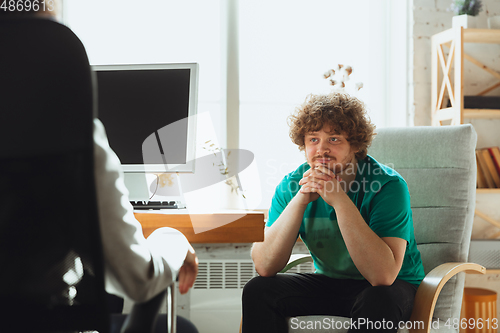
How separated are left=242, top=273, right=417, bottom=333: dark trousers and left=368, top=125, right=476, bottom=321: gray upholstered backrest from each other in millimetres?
275

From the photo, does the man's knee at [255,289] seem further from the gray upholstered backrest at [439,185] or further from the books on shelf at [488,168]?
the books on shelf at [488,168]

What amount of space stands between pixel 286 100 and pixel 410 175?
3.46 feet

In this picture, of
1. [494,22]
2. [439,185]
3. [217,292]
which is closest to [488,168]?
[494,22]

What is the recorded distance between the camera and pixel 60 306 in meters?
0.50

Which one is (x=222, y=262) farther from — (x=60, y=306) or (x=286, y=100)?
(x=60, y=306)

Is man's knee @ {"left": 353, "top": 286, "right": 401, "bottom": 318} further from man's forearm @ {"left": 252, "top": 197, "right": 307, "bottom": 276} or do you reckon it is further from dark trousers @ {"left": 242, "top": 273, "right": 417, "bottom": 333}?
man's forearm @ {"left": 252, "top": 197, "right": 307, "bottom": 276}

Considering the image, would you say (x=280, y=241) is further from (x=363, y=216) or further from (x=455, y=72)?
(x=455, y=72)

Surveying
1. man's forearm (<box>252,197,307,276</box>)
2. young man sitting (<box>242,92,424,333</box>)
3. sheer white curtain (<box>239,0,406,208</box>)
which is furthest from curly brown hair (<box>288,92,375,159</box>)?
sheer white curtain (<box>239,0,406,208</box>)

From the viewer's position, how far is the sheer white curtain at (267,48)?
7.78ft

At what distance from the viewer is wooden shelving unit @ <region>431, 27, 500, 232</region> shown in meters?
2.05

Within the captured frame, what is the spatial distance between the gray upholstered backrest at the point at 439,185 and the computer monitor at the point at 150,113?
705mm

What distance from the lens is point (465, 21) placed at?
211 centimetres

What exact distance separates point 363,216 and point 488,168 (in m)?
1.27

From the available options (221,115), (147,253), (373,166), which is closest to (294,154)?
(221,115)
